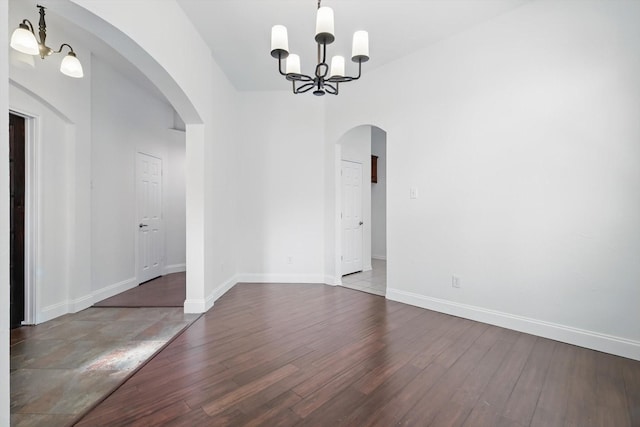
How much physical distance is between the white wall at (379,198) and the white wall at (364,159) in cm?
146

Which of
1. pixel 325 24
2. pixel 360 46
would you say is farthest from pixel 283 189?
pixel 325 24

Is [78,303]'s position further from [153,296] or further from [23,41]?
[23,41]

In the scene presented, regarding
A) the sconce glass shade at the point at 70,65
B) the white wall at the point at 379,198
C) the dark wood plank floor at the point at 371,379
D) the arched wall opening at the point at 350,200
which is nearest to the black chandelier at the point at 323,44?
the arched wall opening at the point at 350,200

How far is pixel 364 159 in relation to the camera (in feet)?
17.9

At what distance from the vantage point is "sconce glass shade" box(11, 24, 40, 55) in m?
2.20

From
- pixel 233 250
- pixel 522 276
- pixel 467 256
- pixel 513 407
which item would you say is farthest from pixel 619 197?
pixel 233 250

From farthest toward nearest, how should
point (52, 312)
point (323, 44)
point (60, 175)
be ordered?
point (60, 175)
point (52, 312)
point (323, 44)

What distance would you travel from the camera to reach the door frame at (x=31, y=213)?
2908 mm

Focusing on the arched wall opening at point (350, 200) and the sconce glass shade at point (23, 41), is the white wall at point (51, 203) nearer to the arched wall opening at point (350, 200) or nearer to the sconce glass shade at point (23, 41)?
the sconce glass shade at point (23, 41)

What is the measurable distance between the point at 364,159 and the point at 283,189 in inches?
67.8

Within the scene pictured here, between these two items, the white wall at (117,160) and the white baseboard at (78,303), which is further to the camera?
the white wall at (117,160)

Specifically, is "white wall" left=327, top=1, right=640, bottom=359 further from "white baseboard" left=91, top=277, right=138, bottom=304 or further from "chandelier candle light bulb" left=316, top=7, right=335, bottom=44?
"white baseboard" left=91, top=277, right=138, bottom=304

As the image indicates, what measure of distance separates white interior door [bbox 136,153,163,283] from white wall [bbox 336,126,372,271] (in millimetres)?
3266

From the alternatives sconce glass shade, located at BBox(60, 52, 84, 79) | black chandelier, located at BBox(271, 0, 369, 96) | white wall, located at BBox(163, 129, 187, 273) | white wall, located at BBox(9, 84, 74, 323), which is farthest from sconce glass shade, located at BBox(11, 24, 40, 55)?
white wall, located at BBox(163, 129, 187, 273)
